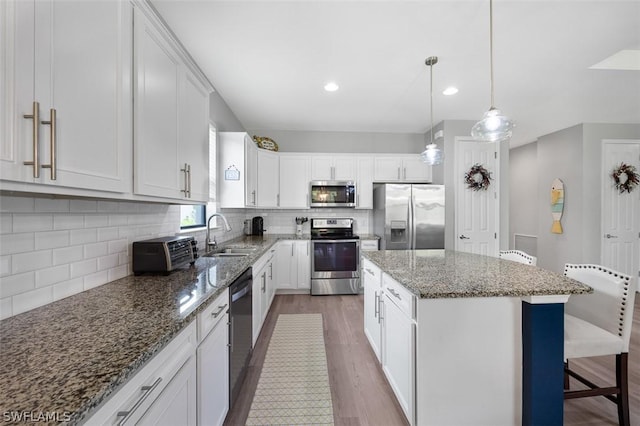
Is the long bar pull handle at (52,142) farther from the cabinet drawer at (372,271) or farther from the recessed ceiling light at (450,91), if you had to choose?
the recessed ceiling light at (450,91)

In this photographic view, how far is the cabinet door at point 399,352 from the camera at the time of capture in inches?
56.2

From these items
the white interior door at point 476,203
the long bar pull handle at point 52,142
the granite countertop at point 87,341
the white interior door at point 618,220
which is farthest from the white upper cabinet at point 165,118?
the white interior door at point 618,220

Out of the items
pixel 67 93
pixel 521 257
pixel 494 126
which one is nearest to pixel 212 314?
pixel 67 93

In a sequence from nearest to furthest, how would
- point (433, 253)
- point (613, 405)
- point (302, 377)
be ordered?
point (613, 405) → point (302, 377) → point (433, 253)

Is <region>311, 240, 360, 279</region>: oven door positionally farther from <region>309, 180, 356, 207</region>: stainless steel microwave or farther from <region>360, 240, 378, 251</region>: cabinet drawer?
<region>309, 180, 356, 207</region>: stainless steel microwave

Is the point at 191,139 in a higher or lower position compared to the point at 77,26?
lower

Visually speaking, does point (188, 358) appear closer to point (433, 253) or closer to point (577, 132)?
point (433, 253)

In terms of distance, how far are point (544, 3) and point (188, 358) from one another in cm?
292

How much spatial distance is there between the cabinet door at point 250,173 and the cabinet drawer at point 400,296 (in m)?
2.08

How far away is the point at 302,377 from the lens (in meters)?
1.99

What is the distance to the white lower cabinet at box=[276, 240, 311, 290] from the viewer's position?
12.9 feet

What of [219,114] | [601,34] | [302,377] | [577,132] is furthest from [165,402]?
[577,132]

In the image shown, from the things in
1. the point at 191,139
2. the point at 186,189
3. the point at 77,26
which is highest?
the point at 77,26

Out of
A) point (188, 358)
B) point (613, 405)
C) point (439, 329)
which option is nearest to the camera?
point (188, 358)
